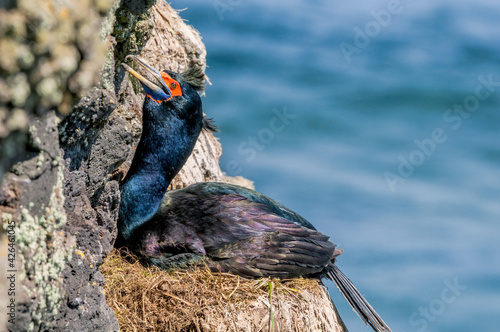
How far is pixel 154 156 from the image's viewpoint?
14.2 feet

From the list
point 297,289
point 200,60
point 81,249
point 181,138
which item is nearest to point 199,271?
point 297,289

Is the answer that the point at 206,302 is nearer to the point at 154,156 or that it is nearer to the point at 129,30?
the point at 154,156

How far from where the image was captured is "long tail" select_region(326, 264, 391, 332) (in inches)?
174

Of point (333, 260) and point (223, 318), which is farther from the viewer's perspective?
point (333, 260)

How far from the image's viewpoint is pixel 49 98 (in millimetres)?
1726

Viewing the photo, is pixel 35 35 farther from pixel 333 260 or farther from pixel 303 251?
pixel 333 260

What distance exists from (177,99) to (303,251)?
135 centimetres

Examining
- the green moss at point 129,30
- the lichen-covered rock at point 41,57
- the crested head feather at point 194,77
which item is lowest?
the lichen-covered rock at point 41,57

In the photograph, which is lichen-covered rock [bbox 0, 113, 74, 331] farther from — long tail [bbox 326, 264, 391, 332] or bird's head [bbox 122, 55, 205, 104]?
long tail [bbox 326, 264, 391, 332]

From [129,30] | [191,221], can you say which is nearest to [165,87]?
[129,30]

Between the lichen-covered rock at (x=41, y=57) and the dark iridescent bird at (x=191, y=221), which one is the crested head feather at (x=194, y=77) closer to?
the dark iridescent bird at (x=191, y=221)

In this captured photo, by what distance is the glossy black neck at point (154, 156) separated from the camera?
13.9 ft

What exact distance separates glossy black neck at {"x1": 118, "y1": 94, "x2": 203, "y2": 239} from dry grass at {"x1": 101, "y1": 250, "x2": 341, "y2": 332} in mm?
373

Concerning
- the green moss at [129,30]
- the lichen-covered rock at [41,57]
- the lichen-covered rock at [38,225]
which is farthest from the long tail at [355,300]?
the lichen-covered rock at [41,57]
